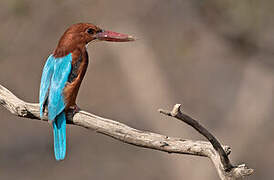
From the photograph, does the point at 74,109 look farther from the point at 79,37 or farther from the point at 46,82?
the point at 79,37

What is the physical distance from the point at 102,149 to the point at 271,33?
3593mm

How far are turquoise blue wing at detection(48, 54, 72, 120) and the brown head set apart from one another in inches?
2.1

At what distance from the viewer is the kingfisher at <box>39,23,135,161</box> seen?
13.0 feet

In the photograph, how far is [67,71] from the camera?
3961 millimetres

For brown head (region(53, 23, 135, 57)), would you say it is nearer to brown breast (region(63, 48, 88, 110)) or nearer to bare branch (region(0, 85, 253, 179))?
brown breast (region(63, 48, 88, 110))

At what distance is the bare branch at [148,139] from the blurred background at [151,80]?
2381 millimetres

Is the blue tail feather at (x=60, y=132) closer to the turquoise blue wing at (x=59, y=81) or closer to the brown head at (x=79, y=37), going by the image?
the turquoise blue wing at (x=59, y=81)

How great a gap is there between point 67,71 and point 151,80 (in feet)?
12.2

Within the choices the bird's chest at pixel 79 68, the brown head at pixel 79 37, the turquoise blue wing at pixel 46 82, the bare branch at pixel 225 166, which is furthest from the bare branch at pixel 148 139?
the brown head at pixel 79 37

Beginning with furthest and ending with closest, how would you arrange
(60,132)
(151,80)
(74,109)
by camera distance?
(151,80) < (60,132) < (74,109)

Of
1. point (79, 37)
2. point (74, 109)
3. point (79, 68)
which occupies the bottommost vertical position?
point (74, 109)

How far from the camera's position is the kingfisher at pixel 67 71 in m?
3.95

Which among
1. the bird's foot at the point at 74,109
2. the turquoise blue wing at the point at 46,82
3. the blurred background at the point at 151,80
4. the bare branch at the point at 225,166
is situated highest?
the blurred background at the point at 151,80

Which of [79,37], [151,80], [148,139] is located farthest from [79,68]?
[151,80]
